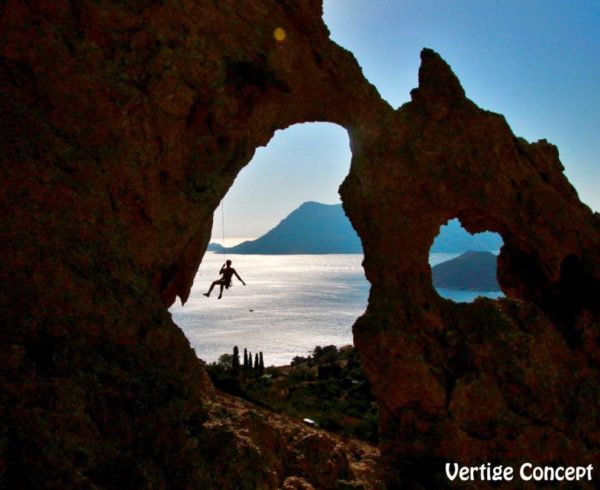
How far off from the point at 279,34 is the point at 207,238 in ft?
14.8

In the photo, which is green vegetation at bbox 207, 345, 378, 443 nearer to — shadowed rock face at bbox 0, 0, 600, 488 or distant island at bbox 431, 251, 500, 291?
shadowed rock face at bbox 0, 0, 600, 488

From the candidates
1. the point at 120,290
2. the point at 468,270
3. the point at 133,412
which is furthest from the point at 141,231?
the point at 468,270

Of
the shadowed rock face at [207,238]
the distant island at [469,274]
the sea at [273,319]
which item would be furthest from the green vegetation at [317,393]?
the distant island at [469,274]

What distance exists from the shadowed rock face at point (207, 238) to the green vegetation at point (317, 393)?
1113cm

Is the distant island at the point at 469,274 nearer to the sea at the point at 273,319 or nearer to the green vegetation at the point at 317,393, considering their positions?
the sea at the point at 273,319

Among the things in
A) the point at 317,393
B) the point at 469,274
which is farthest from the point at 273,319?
the point at 469,274

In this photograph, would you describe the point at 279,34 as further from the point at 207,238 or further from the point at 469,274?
the point at 469,274

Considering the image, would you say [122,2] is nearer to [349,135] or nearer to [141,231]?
[141,231]

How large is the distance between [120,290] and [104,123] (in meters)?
2.14

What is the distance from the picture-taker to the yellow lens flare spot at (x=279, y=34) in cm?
832

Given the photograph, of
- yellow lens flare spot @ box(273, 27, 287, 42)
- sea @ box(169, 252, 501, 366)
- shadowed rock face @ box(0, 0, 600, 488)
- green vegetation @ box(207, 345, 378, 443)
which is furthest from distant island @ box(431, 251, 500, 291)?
yellow lens flare spot @ box(273, 27, 287, 42)

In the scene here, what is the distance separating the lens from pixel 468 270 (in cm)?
14638

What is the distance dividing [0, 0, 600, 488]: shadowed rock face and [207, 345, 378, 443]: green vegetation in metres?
11.1

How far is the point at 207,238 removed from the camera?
10562 millimetres
